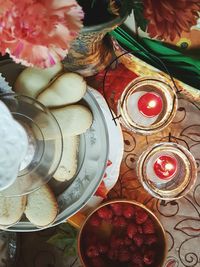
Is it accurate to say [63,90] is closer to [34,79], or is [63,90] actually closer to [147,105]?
[34,79]

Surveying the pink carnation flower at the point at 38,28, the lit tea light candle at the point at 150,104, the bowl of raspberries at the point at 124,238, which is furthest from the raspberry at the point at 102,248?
the pink carnation flower at the point at 38,28

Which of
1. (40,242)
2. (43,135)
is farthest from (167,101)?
(40,242)

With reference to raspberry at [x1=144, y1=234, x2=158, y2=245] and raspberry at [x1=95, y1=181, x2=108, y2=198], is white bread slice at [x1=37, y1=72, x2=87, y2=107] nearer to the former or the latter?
raspberry at [x1=95, y1=181, x2=108, y2=198]

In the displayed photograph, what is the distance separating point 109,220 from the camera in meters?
0.86

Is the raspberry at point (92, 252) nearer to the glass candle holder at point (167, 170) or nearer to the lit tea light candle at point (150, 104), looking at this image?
the glass candle holder at point (167, 170)

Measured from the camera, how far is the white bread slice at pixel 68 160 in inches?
31.7

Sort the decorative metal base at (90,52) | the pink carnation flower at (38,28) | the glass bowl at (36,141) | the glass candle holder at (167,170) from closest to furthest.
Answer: the pink carnation flower at (38,28), the decorative metal base at (90,52), the glass bowl at (36,141), the glass candle holder at (167,170)

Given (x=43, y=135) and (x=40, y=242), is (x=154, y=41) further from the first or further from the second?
(x=40, y=242)

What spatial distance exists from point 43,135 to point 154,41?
0.72ft

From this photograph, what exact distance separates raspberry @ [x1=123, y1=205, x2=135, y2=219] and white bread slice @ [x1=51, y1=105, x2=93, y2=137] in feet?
0.51

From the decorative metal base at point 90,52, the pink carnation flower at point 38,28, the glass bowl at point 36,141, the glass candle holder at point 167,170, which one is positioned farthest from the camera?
the glass candle holder at point 167,170

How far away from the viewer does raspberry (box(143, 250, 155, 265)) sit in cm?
85

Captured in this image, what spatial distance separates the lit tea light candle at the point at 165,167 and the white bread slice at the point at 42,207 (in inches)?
7.2

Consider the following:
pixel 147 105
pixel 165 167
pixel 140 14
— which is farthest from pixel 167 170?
pixel 140 14
